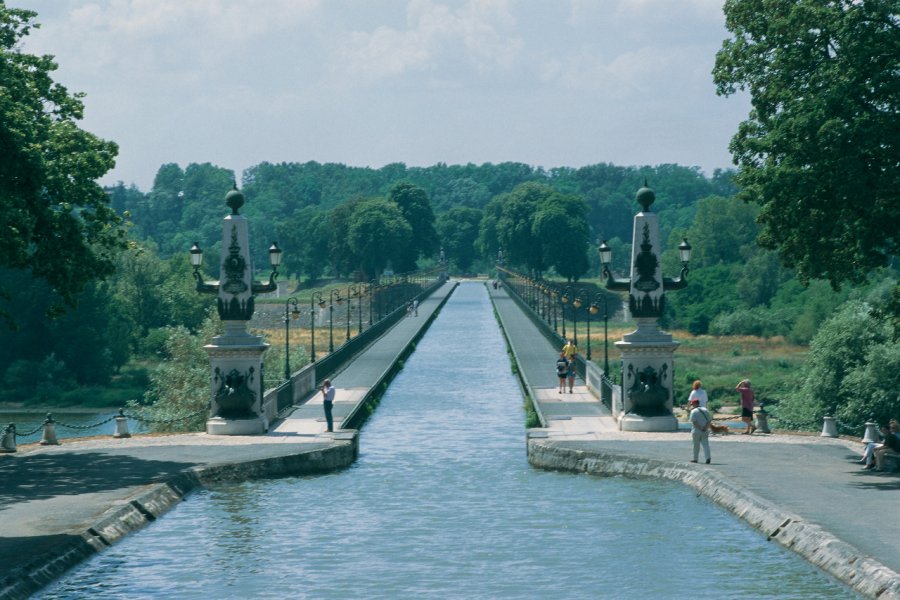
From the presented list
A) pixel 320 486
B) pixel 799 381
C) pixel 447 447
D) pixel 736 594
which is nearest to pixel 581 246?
pixel 799 381

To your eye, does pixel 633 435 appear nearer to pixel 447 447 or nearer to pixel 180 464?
pixel 447 447

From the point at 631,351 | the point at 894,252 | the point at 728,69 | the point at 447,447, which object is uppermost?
the point at 728,69

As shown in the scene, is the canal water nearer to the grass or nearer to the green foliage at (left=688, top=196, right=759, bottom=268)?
the grass

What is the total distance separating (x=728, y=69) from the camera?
31.5 meters

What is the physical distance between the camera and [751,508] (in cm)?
2419

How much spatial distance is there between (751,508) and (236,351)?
1601cm

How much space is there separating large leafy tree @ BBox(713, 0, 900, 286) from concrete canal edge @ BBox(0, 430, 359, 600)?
38.7 feet

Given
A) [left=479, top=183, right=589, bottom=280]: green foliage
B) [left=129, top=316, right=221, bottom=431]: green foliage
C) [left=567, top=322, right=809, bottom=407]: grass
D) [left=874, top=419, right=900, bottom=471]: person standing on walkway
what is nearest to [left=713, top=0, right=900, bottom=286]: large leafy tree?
[left=874, top=419, right=900, bottom=471]: person standing on walkway

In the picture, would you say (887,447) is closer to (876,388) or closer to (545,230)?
(876,388)

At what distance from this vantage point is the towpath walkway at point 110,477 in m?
20.6

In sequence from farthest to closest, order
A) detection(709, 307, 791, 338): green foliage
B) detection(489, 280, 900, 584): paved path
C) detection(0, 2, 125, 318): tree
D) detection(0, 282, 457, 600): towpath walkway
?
detection(709, 307, 791, 338): green foliage
detection(0, 2, 125, 318): tree
detection(489, 280, 900, 584): paved path
detection(0, 282, 457, 600): towpath walkway

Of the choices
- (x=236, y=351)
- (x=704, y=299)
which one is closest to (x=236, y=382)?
(x=236, y=351)

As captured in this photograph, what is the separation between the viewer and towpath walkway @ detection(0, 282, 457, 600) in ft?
67.7

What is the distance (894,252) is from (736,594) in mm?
11439
